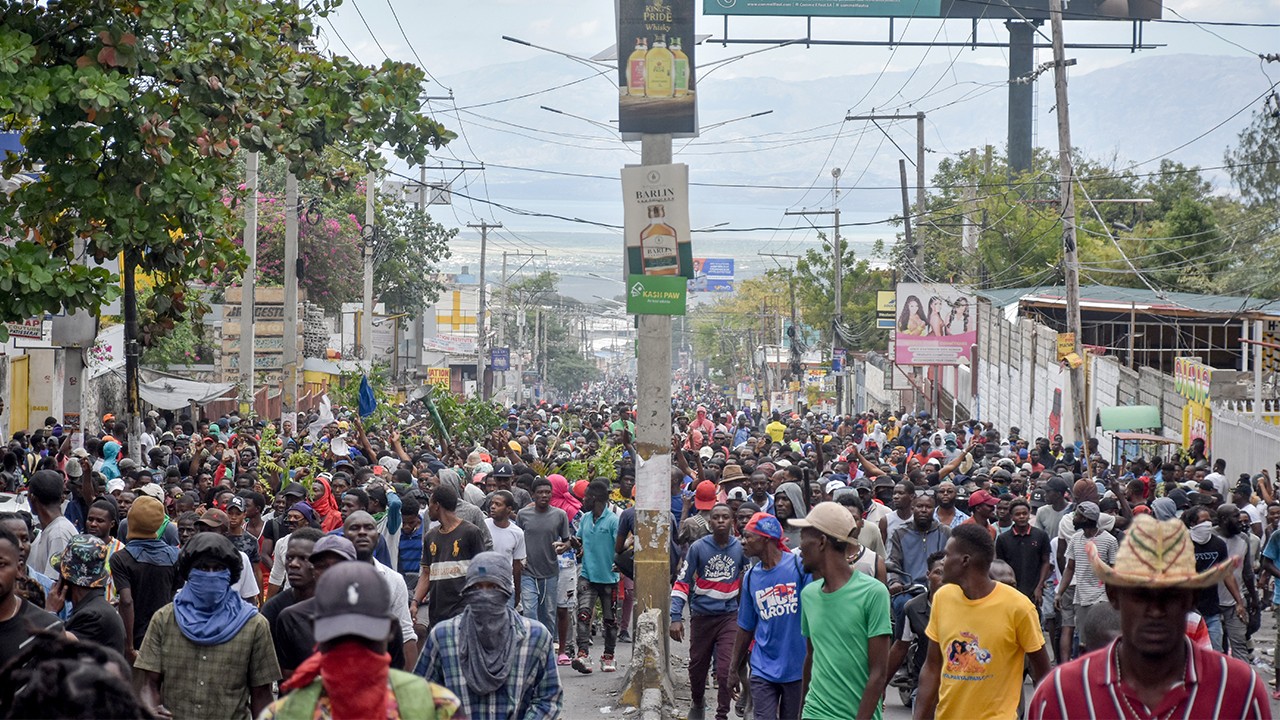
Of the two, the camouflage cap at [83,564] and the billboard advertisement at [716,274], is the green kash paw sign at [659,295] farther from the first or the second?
the billboard advertisement at [716,274]

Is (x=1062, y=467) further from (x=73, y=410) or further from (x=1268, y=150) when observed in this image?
(x=1268, y=150)

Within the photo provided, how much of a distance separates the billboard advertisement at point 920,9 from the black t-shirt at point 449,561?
37.6 meters

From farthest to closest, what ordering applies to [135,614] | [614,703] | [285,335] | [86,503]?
[285,335]
[86,503]
[614,703]
[135,614]

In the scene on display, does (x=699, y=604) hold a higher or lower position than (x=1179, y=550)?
lower

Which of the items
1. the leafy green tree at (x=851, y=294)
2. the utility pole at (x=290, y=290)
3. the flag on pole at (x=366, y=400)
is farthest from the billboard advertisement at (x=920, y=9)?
the flag on pole at (x=366, y=400)

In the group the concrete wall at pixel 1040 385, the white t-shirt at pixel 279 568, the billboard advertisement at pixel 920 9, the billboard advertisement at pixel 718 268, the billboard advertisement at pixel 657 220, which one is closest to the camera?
the white t-shirt at pixel 279 568

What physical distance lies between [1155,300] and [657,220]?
26.5 metres

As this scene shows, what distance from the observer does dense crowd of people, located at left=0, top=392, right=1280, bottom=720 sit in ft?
12.7

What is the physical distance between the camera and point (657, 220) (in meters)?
11.6

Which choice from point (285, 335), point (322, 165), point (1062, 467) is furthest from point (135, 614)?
point (285, 335)

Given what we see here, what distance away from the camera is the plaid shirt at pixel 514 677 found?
5.59 m

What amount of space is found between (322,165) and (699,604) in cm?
437

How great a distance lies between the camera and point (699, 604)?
1006 centimetres

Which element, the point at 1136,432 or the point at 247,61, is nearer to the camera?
the point at 247,61
